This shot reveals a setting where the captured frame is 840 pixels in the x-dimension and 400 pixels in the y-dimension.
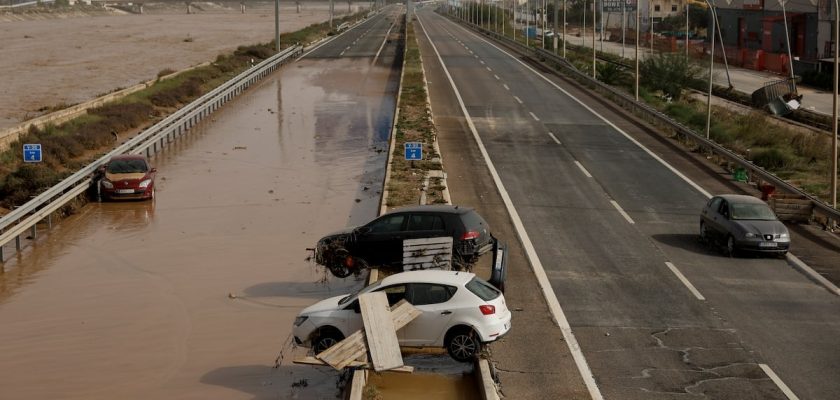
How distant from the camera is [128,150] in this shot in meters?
39.9

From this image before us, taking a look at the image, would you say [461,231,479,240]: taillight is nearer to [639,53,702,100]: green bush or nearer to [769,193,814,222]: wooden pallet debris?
[769,193,814,222]: wooden pallet debris

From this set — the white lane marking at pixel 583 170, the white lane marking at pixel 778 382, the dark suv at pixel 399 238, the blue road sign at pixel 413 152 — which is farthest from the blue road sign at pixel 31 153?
the white lane marking at pixel 778 382

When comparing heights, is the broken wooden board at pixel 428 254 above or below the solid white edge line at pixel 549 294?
above

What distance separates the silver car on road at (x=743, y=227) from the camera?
24.7 m

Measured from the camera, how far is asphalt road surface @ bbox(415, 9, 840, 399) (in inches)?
661

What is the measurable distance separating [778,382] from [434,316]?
5212 millimetres

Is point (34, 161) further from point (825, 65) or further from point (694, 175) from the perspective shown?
point (825, 65)

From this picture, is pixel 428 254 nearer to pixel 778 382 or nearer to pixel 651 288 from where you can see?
pixel 651 288

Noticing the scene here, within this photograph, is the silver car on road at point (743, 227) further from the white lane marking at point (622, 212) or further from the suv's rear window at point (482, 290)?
the suv's rear window at point (482, 290)

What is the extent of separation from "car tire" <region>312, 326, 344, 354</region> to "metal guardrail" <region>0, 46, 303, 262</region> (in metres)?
12.1

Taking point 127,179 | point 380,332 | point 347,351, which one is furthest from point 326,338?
point 127,179

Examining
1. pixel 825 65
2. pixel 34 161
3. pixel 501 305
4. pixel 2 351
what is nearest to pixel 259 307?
pixel 2 351

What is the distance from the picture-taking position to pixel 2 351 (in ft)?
64.9

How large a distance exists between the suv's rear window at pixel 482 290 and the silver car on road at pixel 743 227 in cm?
933
